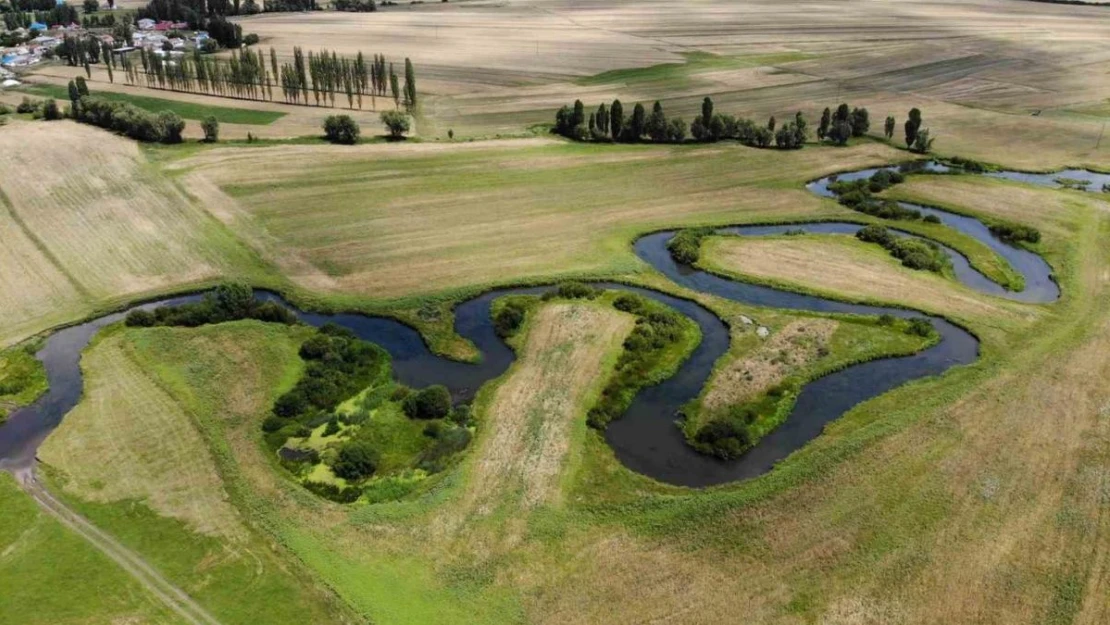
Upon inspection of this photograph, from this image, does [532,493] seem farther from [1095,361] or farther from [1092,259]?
[1092,259]

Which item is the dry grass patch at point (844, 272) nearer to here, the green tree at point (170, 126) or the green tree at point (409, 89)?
the green tree at point (409, 89)

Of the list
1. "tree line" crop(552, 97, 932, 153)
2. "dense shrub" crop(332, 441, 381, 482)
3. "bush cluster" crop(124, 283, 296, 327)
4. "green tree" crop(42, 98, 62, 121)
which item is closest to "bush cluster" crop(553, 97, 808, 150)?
"tree line" crop(552, 97, 932, 153)

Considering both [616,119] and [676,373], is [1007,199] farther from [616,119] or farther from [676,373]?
[676,373]

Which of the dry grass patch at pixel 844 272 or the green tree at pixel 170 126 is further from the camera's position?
the green tree at pixel 170 126

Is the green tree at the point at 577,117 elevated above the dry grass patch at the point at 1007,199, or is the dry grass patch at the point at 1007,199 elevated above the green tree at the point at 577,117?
the green tree at the point at 577,117

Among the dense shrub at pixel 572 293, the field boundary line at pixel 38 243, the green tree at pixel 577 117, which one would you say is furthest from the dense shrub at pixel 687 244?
the field boundary line at pixel 38 243

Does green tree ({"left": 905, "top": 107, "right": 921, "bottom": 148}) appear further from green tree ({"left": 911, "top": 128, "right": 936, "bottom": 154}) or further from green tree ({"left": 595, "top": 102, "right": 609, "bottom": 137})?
green tree ({"left": 595, "top": 102, "right": 609, "bottom": 137})

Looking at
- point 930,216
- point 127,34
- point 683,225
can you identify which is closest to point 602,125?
point 683,225
